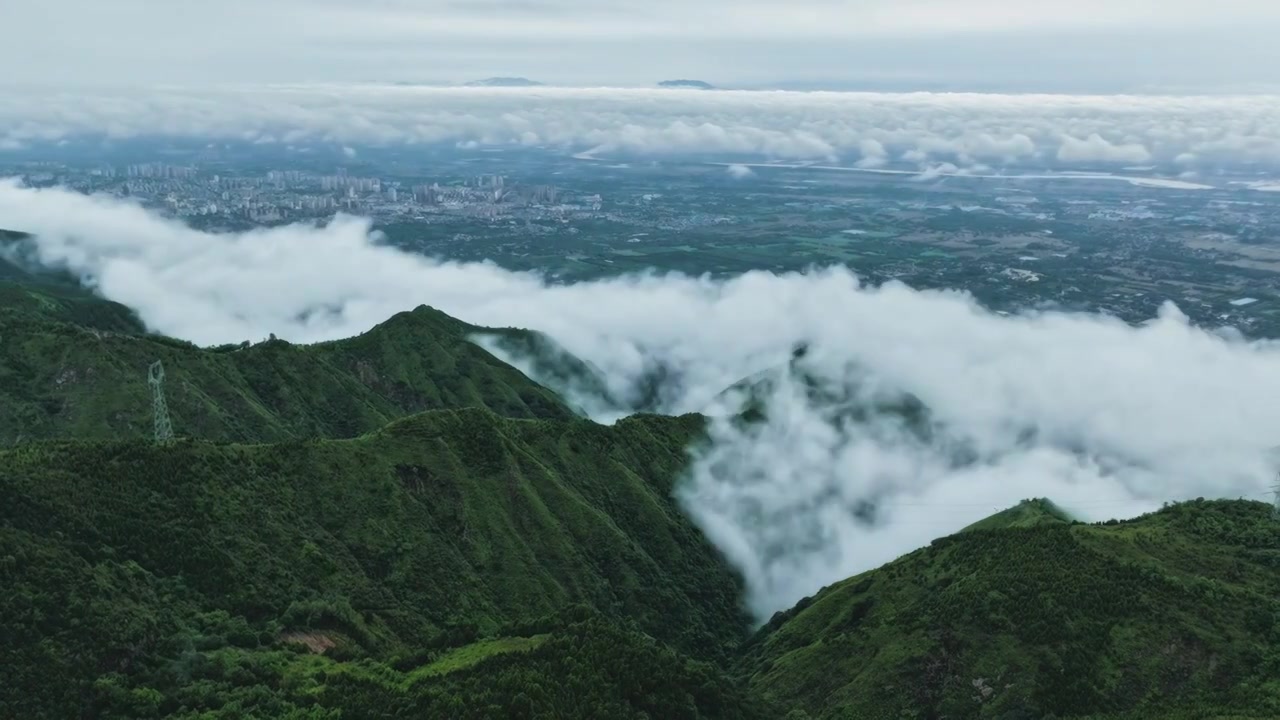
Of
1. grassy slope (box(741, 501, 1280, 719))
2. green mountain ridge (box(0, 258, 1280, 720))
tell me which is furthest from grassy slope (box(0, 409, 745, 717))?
grassy slope (box(741, 501, 1280, 719))

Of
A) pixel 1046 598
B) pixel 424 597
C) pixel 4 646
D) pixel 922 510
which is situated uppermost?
pixel 4 646

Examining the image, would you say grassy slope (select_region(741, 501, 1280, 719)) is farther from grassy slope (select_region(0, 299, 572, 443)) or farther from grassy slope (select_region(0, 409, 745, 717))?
grassy slope (select_region(0, 299, 572, 443))

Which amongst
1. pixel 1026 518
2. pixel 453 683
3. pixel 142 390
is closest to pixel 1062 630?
pixel 1026 518

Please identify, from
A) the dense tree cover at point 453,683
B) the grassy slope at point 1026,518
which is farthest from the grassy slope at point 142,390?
the grassy slope at point 1026,518

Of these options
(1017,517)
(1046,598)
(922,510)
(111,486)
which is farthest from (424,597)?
(922,510)

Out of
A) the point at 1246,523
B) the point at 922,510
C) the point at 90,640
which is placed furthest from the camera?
the point at 922,510

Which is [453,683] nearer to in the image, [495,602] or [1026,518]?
[495,602]

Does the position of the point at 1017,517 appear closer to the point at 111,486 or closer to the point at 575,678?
the point at 575,678
